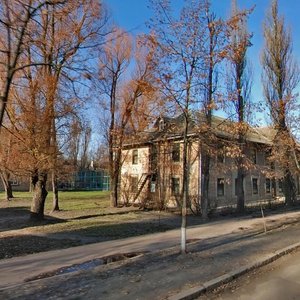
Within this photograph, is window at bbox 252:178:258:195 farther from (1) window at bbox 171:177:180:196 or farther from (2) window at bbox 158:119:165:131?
(2) window at bbox 158:119:165:131

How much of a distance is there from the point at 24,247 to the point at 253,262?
286 inches

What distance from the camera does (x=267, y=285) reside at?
800 centimetres

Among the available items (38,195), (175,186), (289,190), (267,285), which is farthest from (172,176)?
(267,285)

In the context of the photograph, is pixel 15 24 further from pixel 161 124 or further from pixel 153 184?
pixel 153 184

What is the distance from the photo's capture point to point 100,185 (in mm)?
87375

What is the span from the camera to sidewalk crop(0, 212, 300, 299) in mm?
7387

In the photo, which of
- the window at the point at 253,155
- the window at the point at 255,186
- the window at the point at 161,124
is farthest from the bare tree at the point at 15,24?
the window at the point at 255,186

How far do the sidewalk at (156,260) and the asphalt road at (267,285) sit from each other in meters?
0.29

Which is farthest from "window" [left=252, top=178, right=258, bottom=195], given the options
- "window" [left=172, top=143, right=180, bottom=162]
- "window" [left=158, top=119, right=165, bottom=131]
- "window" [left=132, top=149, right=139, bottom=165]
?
"window" [left=158, top=119, right=165, bottom=131]

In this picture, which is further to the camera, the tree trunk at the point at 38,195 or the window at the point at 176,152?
the window at the point at 176,152

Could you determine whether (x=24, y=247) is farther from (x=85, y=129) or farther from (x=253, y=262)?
(x=85, y=129)

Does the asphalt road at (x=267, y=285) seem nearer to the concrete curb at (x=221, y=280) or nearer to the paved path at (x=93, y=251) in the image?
the concrete curb at (x=221, y=280)

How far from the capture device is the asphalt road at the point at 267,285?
719cm

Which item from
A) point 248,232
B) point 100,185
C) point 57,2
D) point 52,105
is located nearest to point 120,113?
point 52,105
